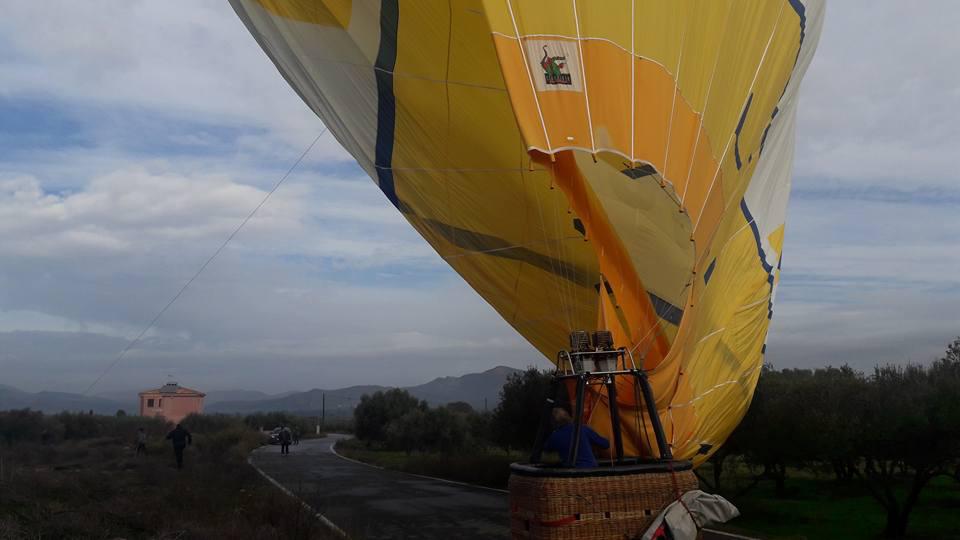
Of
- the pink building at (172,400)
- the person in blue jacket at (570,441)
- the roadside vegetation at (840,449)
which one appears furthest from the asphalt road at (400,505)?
the pink building at (172,400)

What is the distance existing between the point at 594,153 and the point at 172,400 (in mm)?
92319

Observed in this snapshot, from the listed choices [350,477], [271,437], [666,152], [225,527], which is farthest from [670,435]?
[271,437]

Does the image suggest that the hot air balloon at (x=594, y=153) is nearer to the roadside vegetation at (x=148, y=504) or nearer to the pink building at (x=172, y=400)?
the roadside vegetation at (x=148, y=504)

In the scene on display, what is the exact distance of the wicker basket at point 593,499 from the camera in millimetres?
4805

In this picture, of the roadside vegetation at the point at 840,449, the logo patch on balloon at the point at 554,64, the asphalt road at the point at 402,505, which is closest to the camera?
the logo patch on balloon at the point at 554,64

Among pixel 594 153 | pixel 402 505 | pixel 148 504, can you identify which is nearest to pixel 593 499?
pixel 594 153

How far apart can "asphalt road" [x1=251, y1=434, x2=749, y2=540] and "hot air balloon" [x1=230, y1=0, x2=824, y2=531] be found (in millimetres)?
5199

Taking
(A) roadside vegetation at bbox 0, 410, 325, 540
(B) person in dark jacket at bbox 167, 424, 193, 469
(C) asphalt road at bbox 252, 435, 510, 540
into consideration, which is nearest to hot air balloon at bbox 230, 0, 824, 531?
(A) roadside vegetation at bbox 0, 410, 325, 540

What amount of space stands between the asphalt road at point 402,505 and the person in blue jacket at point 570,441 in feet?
19.5

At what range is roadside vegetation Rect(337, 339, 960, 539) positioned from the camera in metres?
13.0

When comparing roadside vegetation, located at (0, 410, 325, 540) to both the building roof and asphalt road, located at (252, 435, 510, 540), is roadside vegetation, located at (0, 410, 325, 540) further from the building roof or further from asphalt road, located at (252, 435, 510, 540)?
the building roof

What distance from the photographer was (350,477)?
23953mm

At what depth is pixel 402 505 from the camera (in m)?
16.3

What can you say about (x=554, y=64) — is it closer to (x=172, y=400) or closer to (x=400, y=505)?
(x=400, y=505)
